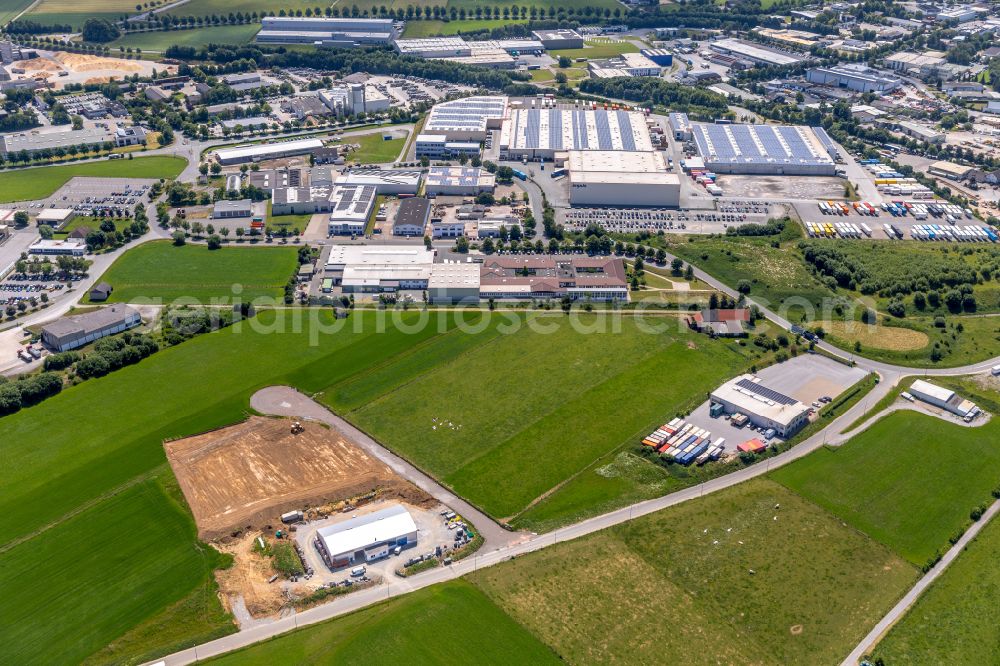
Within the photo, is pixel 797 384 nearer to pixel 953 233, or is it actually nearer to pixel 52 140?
pixel 953 233

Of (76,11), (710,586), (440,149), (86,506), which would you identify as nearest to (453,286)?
(86,506)

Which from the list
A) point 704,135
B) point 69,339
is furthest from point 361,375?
point 704,135

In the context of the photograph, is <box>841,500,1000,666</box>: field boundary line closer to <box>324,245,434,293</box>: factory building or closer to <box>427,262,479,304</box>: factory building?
<box>427,262,479,304</box>: factory building

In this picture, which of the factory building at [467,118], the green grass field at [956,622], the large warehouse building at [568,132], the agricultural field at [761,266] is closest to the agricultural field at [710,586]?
the green grass field at [956,622]

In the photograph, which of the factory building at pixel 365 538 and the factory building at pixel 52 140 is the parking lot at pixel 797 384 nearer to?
the factory building at pixel 365 538

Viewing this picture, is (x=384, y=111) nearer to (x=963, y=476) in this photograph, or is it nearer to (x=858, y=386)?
(x=858, y=386)

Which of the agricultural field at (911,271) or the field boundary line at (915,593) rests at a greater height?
the agricultural field at (911,271)
